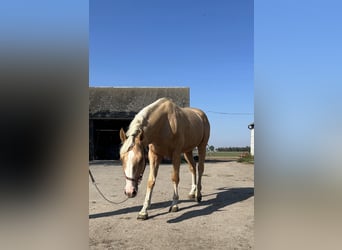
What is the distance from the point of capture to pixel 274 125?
139 centimetres

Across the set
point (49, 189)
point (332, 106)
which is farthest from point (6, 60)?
point (332, 106)

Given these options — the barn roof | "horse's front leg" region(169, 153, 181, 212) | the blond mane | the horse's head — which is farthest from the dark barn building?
the horse's head

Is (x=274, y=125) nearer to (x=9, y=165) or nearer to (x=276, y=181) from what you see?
(x=276, y=181)

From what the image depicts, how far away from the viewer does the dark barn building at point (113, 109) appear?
65.6 ft

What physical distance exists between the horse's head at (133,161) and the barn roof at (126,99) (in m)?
15.7

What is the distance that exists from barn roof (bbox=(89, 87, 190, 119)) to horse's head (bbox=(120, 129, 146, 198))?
15749mm

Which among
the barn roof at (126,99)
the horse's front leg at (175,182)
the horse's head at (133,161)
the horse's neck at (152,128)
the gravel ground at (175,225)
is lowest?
the gravel ground at (175,225)

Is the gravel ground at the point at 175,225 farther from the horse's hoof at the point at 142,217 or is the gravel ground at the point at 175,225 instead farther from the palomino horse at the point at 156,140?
the palomino horse at the point at 156,140

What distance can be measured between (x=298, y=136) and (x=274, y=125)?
128mm

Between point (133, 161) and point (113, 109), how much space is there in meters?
17.1

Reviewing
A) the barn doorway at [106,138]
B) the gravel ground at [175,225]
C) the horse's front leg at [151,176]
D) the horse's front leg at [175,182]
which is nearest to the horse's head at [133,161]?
the gravel ground at [175,225]

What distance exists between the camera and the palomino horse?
12.5 feet

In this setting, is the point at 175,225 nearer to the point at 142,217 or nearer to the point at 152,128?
the point at 142,217

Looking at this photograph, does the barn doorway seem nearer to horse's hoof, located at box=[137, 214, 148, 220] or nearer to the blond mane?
the blond mane
